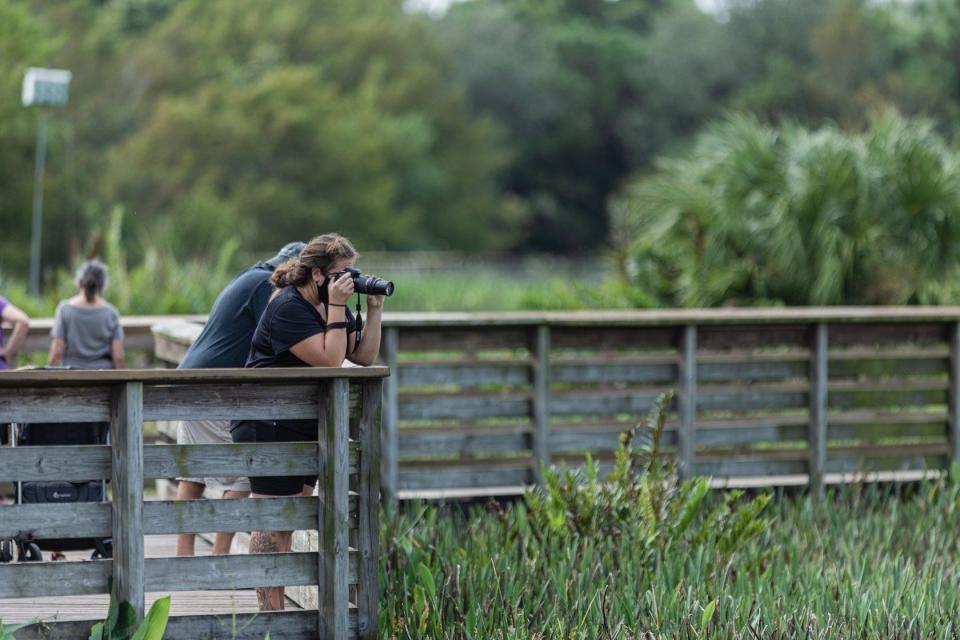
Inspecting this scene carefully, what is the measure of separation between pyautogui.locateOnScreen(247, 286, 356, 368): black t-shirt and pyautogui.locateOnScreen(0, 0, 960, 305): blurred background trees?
748 inches

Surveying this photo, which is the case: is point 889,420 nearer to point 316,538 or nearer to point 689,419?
point 689,419

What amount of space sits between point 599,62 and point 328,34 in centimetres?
1185

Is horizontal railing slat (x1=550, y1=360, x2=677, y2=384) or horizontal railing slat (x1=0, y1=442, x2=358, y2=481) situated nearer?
horizontal railing slat (x1=0, y1=442, x2=358, y2=481)

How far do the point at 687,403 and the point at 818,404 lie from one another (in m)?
0.91

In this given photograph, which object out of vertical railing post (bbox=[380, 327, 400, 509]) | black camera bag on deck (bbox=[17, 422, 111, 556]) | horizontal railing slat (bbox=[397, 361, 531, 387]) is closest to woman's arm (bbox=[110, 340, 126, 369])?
black camera bag on deck (bbox=[17, 422, 111, 556])

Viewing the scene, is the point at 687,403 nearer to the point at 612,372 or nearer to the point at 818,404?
the point at 612,372

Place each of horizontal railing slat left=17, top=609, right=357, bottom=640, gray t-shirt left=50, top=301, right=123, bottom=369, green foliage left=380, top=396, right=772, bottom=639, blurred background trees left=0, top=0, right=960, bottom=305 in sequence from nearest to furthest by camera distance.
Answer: horizontal railing slat left=17, top=609, right=357, bottom=640 → green foliage left=380, top=396, right=772, bottom=639 → gray t-shirt left=50, top=301, right=123, bottom=369 → blurred background trees left=0, top=0, right=960, bottom=305

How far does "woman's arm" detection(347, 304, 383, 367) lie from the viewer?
18.3ft

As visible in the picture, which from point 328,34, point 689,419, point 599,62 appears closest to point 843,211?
→ point 689,419

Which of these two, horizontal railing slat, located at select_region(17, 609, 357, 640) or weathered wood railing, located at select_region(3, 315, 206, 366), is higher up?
weathered wood railing, located at select_region(3, 315, 206, 366)

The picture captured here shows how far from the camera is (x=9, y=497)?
26.9ft

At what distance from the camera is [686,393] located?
8.86 metres

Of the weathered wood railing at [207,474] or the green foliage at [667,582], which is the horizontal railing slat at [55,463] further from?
the green foliage at [667,582]

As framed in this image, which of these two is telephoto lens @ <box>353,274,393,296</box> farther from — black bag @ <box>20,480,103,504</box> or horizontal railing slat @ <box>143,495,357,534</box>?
black bag @ <box>20,480,103,504</box>
